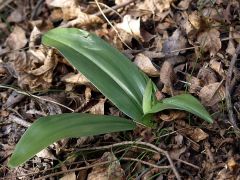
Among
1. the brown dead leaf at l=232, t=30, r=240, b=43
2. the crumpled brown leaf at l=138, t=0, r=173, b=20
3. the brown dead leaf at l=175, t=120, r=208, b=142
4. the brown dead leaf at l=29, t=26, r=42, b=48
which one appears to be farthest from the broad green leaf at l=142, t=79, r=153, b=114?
the brown dead leaf at l=29, t=26, r=42, b=48

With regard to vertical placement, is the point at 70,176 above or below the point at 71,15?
below

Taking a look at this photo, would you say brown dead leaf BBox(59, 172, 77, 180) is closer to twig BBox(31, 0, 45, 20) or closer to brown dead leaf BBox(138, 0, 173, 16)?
brown dead leaf BBox(138, 0, 173, 16)

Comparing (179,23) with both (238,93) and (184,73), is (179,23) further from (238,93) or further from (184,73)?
(238,93)

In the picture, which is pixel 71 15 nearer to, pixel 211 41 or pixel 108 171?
pixel 211 41

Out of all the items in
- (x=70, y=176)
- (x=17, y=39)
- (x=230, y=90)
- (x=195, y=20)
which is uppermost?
(x=195, y=20)

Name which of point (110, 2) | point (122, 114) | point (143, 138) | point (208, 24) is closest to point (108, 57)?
point (122, 114)

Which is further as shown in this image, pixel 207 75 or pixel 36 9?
pixel 36 9

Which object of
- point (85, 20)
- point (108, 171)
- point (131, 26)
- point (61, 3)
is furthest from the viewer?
point (61, 3)

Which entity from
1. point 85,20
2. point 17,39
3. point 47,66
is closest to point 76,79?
point 47,66
